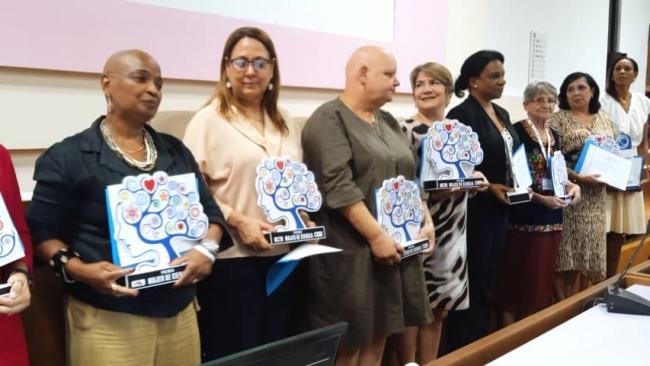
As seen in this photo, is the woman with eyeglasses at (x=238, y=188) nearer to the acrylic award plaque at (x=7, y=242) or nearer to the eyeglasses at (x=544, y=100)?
the acrylic award plaque at (x=7, y=242)

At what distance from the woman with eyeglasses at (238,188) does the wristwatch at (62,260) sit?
17.9 inches

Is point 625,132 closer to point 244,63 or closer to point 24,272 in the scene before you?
point 244,63

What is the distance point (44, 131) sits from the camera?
194cm

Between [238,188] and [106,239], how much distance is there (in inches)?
17.0

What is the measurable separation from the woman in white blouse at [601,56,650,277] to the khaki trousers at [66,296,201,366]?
303cm

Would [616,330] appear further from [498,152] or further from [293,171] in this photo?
[498,152]

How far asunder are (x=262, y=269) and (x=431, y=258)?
897 millimetres

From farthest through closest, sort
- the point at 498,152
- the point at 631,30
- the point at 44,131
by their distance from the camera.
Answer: the point at 631,30, the point at 498,152, the point at 44,131

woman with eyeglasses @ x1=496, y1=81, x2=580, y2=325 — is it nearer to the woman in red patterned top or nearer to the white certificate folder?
the white certificate folder

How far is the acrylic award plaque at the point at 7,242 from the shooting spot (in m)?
1.24

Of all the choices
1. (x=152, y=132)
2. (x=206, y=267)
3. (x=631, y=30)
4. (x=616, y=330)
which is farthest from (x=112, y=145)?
(x=631, y=30)

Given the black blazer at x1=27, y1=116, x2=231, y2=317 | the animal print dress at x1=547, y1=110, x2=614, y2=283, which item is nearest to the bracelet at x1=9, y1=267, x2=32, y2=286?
the black blazer at x1=27, y1=116, x2=231, y2=317

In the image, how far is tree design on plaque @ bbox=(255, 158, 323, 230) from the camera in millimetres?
1747

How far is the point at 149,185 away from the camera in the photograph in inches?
57.4
